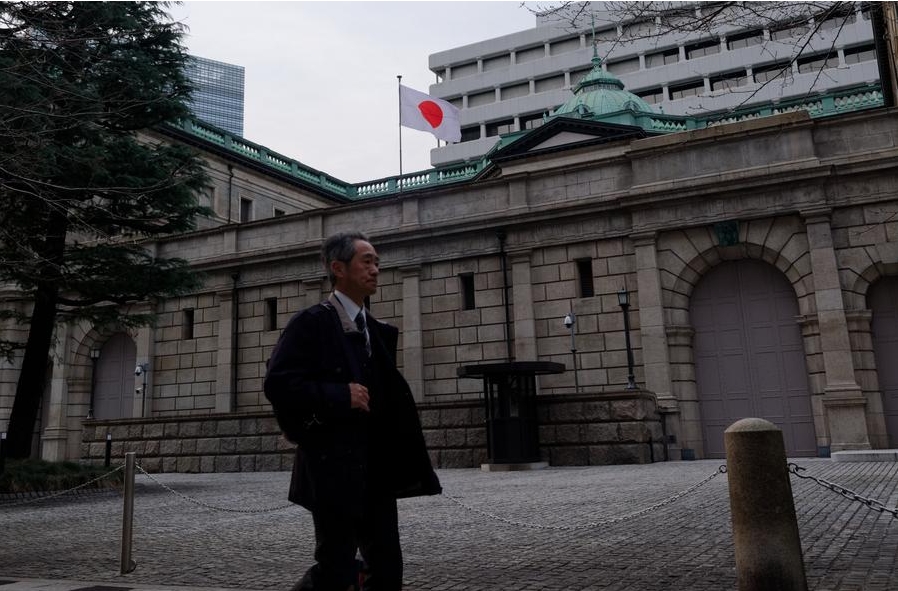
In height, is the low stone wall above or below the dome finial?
below

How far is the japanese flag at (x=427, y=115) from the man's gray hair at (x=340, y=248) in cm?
2891

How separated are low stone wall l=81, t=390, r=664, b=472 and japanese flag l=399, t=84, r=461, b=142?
15.8m

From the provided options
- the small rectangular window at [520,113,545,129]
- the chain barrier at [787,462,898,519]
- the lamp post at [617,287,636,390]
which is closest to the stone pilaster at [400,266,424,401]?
the lamp post at [617,287,636,390]

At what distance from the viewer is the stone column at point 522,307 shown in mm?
24609

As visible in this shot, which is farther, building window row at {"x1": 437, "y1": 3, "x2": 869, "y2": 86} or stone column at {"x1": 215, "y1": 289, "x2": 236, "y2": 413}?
building window row at {"x1": 437, "y1": 3, "x2": 869, "y2": 86}

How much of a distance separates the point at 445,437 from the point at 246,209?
2853 centimetres

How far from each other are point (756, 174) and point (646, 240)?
363cm

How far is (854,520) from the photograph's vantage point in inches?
326

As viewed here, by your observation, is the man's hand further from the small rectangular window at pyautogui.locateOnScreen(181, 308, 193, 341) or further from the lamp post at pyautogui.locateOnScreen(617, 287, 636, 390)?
the small rectangular window at pyautogui.locateOnScreen(181, 308, 193, 341)

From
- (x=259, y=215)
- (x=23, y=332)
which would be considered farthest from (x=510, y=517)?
(x=259, y=215)

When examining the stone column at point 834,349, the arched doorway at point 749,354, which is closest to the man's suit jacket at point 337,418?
the stone column at point 834,349

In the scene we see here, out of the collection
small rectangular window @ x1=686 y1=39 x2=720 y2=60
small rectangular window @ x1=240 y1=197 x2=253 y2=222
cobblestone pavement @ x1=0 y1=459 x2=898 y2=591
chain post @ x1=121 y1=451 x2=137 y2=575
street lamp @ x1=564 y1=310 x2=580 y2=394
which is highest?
small rectangular window @ x1=686 y1=39 x2=720 y2=60

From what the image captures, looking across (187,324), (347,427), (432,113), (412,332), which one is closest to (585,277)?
(412,332)

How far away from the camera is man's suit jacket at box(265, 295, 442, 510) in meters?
3.56
